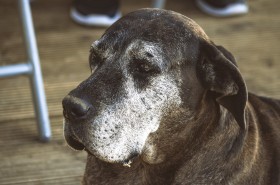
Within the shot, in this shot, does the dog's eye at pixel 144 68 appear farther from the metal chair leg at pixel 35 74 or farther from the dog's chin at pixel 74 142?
the metal chair leg at pixel 35 74

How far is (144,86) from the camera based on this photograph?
1797 mm

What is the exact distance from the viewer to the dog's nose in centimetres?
171

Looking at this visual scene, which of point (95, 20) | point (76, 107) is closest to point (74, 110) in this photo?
point (76, 107)

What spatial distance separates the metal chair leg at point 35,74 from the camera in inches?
98.6

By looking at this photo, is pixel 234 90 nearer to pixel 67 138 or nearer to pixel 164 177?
pixel 164 177

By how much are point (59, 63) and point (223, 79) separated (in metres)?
1.51

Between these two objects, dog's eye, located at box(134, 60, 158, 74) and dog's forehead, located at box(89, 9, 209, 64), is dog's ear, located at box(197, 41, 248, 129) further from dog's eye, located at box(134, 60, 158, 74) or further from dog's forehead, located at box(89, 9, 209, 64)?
dog's eye, located at box(134, 60, 158, 74)

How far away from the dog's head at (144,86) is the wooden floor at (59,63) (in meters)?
0.79

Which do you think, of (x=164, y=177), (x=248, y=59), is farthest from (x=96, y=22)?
(x=164, y=177)

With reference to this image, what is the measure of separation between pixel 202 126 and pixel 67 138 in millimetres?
424

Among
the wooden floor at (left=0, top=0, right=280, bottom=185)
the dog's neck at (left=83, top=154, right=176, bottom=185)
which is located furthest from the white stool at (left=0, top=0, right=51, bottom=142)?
the dog's neck at (left=83, top=154, right=176, bottom=185)

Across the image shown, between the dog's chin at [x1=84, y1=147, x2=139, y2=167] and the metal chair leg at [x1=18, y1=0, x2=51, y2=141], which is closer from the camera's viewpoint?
the dog's chin at [x1=84, y1=147, x2=139, y2=167]

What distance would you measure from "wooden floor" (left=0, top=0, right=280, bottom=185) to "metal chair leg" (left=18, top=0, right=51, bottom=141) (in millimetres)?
92

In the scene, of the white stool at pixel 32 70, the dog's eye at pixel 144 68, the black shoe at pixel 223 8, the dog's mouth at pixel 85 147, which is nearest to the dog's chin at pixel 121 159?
the dog's mouth at pixel 85 147
